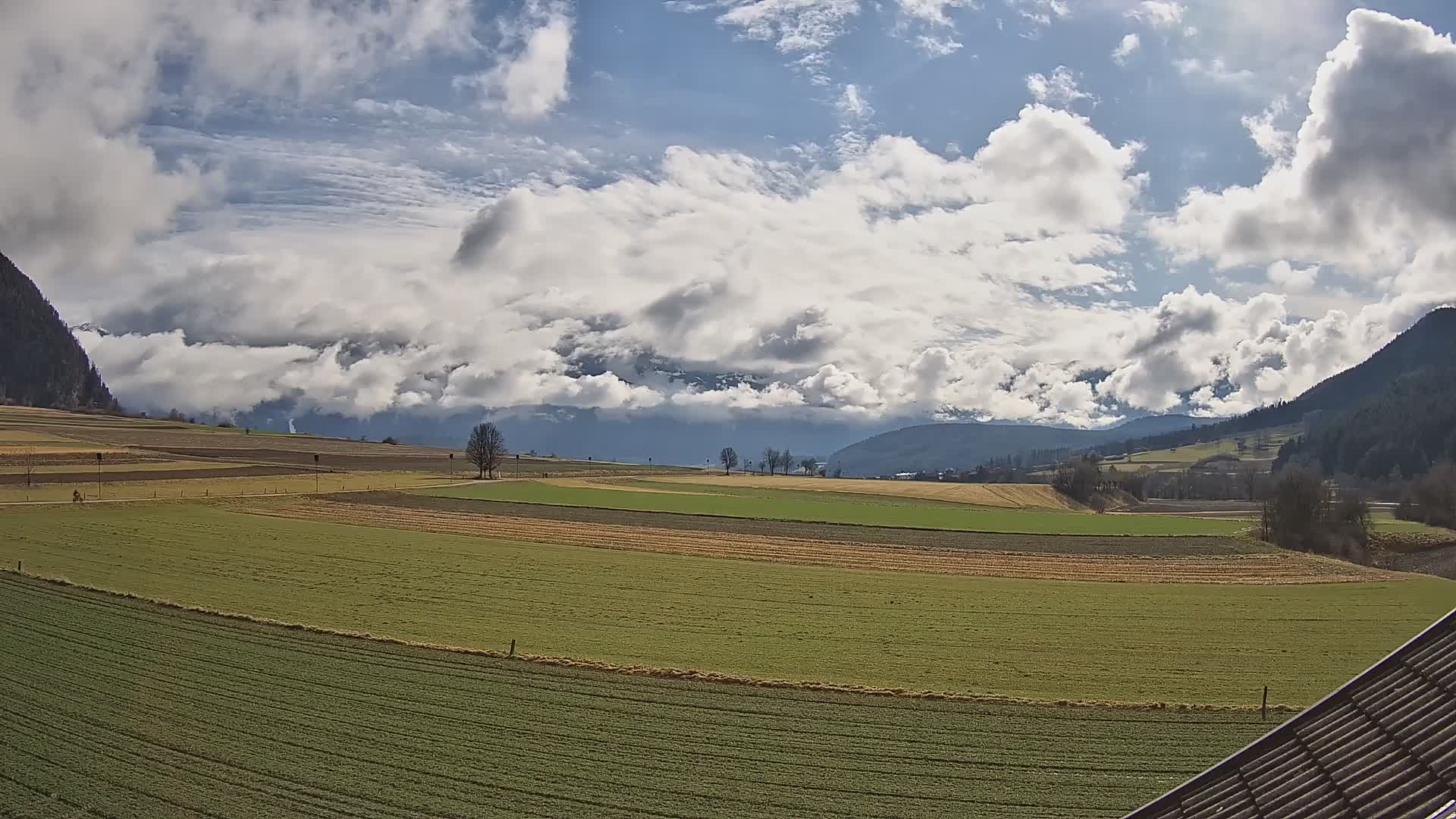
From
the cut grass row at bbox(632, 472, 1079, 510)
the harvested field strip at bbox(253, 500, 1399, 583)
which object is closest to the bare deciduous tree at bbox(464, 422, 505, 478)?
the cut grass row at bbox(632, 472, 1079, 510)

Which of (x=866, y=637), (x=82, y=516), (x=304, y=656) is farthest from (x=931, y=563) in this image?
(x=82, y=516)

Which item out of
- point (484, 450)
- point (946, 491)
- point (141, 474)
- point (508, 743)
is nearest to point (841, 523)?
point (508, 743)

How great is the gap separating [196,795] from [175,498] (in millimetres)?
81292

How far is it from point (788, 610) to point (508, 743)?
2080 centimetres

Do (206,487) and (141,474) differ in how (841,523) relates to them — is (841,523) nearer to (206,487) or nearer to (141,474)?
(206,487)

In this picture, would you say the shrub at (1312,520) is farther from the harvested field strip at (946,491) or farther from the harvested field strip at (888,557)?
the harvested field strip at (946,491)

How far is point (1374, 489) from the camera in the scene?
174 meters

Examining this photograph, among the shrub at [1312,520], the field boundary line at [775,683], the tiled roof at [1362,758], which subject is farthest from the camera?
the shrub at [1312,520]

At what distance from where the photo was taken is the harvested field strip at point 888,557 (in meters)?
58.9

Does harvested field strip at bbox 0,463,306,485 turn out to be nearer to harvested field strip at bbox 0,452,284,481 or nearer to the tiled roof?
harvested field strip at bbox 0,452,284,481

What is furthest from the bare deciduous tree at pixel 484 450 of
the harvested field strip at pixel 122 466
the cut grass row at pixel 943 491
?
the cut grass row at pixel 943 491

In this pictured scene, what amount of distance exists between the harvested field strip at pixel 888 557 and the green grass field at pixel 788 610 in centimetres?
338

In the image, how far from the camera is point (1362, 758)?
7.86 meters

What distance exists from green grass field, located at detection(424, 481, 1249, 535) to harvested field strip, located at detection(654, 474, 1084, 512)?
10.3 meters
